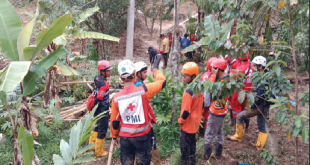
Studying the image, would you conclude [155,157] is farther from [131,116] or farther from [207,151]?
[131,116]

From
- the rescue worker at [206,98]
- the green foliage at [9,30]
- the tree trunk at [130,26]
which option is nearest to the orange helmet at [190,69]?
the rescue worker at [206,98]

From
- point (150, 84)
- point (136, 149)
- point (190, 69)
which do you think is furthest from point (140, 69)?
point (136, 149)

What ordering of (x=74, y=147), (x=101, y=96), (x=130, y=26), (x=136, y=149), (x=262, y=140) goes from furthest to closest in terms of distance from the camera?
(x=130, y=26) < (x=262, y=140) < (x=101, y=96) < (x=136, y=149) < (x=74, y=147)

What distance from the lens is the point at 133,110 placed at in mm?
3717

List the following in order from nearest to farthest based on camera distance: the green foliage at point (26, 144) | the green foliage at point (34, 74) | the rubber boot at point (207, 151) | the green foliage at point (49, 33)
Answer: the green foliage at point (26, 144) → the green foliage at point (49, 33) → the green foliage at point (34, 74) → the rubber boot at point (207, 151)

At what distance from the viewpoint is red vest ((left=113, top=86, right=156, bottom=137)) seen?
370cm

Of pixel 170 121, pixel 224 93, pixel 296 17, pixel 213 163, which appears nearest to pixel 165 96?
pixel 170 121

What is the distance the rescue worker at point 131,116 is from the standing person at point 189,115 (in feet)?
1.36

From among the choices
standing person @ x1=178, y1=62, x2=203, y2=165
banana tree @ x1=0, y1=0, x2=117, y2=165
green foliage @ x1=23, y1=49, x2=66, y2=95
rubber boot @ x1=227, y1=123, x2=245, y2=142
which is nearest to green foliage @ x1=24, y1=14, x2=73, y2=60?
banana tree @ x1=0, y1=0, x2=117, y2=165

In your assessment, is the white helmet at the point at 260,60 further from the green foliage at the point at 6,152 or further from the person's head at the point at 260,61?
the green foliage at the point at 6,152

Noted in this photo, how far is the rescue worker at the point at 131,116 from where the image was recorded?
12.1 feet

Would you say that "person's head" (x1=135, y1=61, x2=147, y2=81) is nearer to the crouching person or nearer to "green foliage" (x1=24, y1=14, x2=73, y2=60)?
the crouching person

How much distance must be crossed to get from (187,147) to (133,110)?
1203 mm

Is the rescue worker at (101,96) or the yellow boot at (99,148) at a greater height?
the rescue worker at (101,96)
